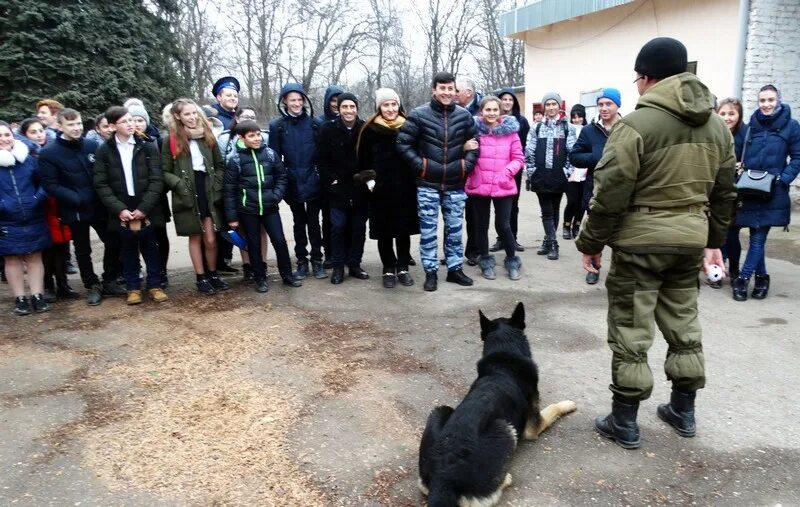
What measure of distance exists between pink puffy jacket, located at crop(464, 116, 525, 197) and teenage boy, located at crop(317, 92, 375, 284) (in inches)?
50.9

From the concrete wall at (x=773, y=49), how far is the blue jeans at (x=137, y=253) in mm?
10670

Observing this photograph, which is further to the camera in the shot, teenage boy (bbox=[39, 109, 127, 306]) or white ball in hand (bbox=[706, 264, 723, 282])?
white ball in hand (bbox=[706, 264, 723, 282])

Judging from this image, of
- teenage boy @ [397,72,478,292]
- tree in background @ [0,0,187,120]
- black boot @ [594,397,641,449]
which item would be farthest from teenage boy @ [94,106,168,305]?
tree in background @ [0,0,187,120]

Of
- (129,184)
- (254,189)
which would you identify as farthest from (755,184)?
(129,184)

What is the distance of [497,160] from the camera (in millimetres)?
6492

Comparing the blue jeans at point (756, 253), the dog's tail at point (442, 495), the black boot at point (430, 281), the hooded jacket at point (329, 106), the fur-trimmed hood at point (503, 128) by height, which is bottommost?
the dog's tail at point (442, 495)

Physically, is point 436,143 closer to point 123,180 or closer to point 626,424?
point 123,180

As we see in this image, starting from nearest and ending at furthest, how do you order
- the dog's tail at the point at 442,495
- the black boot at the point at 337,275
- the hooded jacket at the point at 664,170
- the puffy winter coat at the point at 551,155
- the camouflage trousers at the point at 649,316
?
the dog's tail at the point at 442,495 < the hooded jacket at the point at 664,170 < the camouflage trousers at the point at 649,316 < the black boot at the point at 337,275 < the puffy winter coat at the point at 551,155

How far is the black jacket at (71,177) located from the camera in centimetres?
558

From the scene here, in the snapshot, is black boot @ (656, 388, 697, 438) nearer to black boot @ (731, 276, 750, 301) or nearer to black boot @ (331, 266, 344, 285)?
black boot @ (731, 276, 750, 301)

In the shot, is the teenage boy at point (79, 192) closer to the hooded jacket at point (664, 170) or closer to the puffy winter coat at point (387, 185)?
the puffy winter coat at point (387, 185)

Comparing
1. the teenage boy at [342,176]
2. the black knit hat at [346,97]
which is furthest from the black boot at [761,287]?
the black knit hat at [346,97]

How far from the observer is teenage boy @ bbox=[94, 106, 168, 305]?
5559mm

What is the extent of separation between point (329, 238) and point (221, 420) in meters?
3.74
